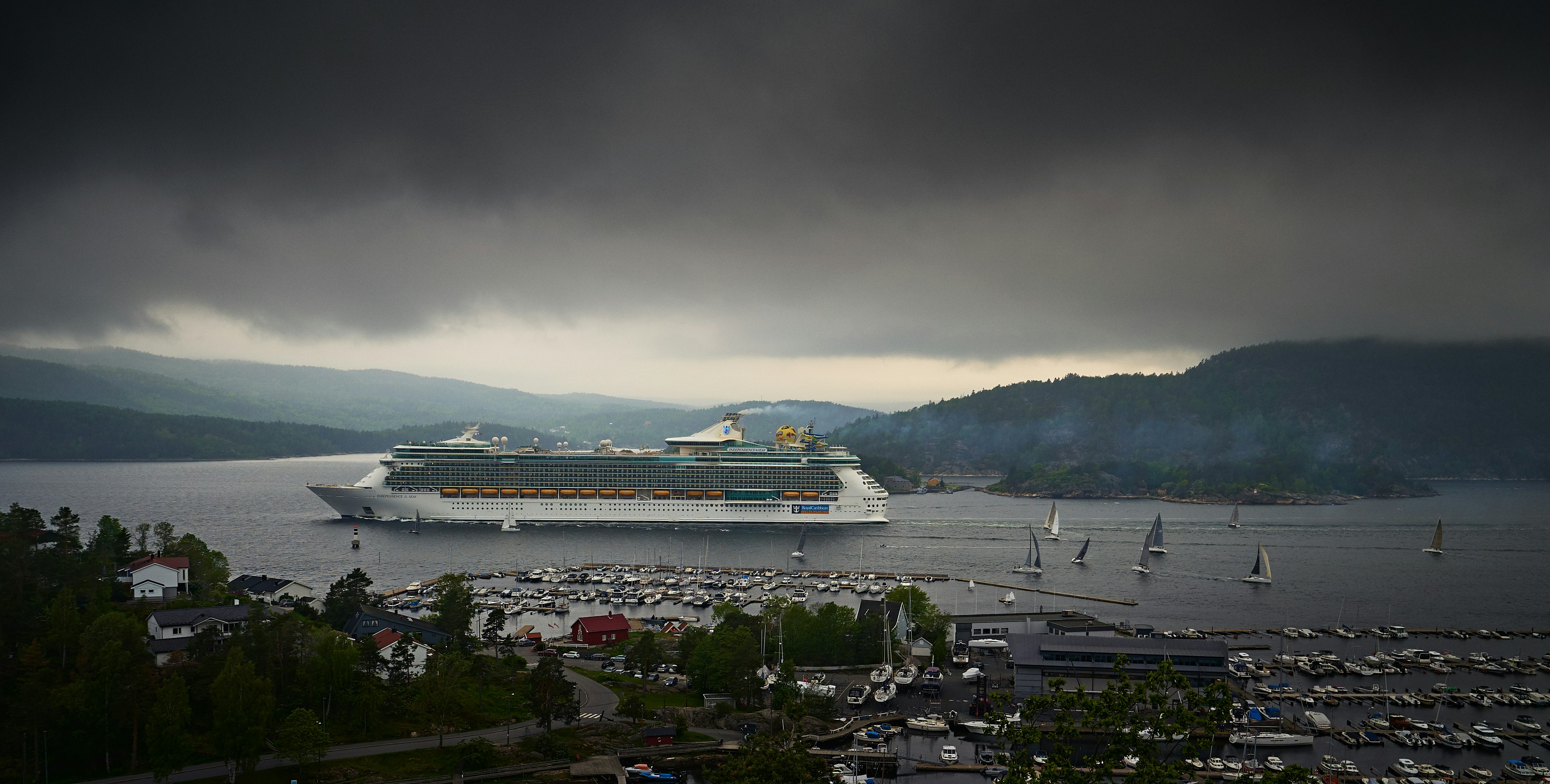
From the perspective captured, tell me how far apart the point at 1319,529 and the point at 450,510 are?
2736 inches

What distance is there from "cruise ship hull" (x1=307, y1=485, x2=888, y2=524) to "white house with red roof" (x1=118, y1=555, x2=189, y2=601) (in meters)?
37.3

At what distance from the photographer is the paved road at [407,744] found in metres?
19.9

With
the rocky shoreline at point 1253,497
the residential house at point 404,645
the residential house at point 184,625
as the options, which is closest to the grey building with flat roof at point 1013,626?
the residential house at point 404,645

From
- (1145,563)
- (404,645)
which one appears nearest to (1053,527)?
(1145,563)

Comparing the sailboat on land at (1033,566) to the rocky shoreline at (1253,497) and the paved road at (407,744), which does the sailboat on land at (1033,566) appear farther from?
the rocky shoreline at (1253,497)

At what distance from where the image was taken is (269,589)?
120 ft

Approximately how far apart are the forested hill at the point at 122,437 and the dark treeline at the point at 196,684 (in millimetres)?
160421

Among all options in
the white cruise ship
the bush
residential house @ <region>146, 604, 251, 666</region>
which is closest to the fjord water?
the white cruise ship

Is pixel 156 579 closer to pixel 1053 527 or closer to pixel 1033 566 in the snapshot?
pixel 1033 566

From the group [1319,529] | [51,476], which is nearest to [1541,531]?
[1319,529]

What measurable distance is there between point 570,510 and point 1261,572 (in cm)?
4598

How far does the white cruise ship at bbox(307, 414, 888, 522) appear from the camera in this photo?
6900 centimetres

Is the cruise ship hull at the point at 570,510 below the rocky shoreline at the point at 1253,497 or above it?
above

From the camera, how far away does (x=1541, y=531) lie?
244 feet
